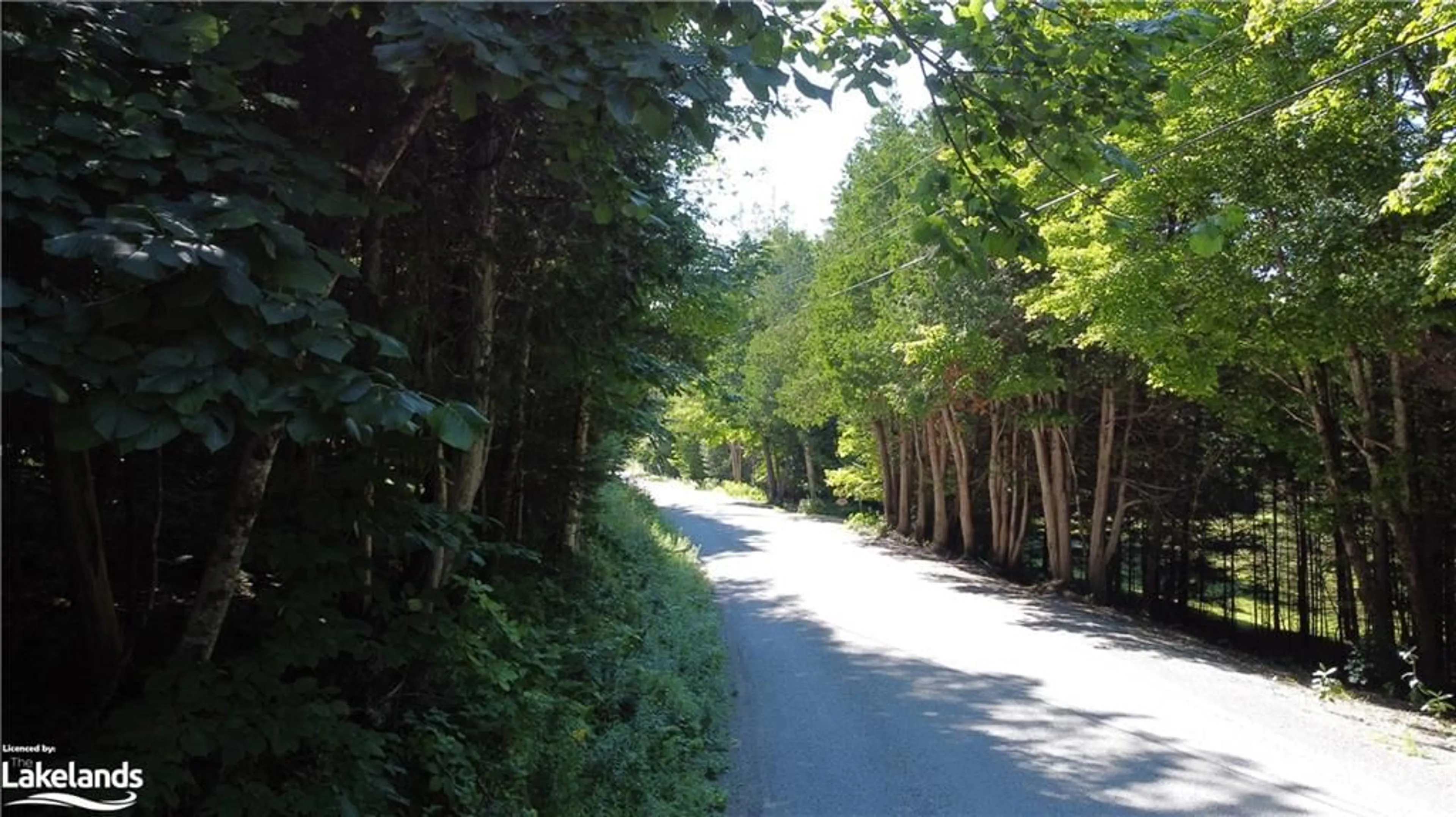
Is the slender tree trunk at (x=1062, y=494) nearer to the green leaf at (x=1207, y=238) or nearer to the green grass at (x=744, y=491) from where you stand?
the green leaf at (x=1207, y=238)

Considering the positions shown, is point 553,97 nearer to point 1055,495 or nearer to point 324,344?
point 324,344

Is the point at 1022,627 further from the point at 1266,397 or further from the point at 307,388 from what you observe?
the point at 307,388

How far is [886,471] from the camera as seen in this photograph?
31.8m

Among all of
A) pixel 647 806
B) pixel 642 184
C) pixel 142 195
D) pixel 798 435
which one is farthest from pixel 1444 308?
pixel 798 435

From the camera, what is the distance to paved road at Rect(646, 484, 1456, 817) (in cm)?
664

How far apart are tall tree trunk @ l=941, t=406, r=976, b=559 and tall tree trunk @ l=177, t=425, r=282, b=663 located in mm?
21370

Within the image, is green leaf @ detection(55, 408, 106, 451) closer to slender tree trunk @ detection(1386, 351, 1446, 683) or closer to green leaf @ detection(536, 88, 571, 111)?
green leaf @ detection(536, 88, 571, 111)

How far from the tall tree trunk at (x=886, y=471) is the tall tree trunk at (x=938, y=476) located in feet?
15.0

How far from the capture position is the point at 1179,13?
13.1 feet

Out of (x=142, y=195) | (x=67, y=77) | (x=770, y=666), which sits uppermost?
(x=67, y=77)

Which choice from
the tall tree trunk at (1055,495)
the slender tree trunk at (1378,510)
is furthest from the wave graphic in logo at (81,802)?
the tall tree trunk at (1055,495)

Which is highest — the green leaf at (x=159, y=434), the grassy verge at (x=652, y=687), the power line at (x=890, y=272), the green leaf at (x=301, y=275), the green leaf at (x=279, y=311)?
the power line at (x=890, y=272)

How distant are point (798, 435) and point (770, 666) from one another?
32.4 meters

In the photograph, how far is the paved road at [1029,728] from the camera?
6641 mm
